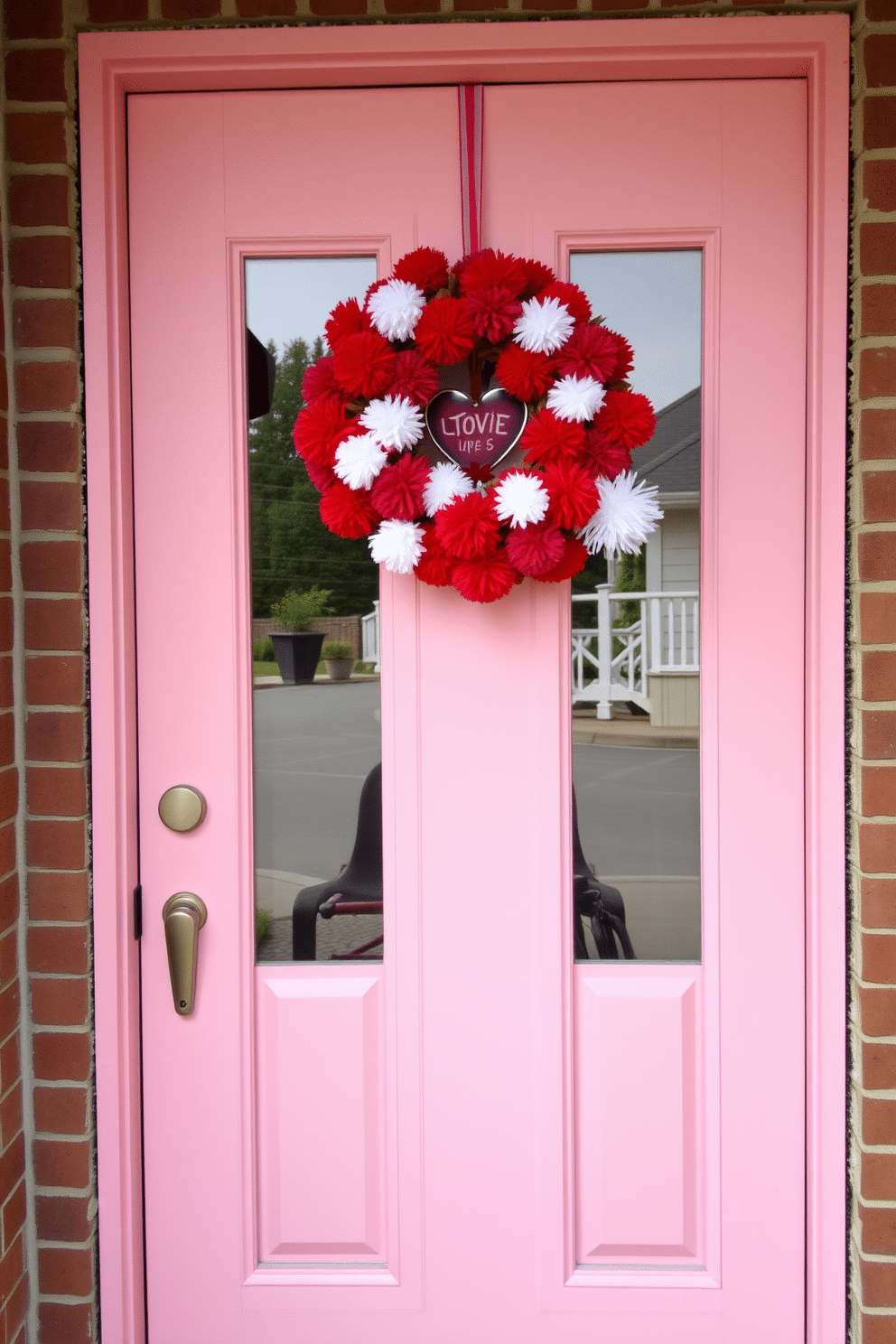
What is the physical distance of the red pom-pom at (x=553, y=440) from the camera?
4.27 feet

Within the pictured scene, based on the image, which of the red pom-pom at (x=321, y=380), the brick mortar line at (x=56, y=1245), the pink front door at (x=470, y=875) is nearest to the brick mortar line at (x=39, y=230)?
the pink front door at (x=470, y=875)

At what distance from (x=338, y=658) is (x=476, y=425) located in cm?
44

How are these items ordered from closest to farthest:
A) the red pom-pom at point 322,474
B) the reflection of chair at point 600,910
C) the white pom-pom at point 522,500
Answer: the white pom-pom at point 522,500 < the red pom-pom at point 322,474 < the reflection of chair at point 600,910

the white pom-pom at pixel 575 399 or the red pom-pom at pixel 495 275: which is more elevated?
the red pom-pom at pixel 495 275

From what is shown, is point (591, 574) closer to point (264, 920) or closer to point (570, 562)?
point (570, 562)

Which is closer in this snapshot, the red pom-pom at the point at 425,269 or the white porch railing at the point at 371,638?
the red pom-pom at the point at 425,269

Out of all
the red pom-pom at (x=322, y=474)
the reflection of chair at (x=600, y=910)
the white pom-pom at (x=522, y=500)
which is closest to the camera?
the white pom-pom at (x=522, y=500)

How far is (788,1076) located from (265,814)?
97cm

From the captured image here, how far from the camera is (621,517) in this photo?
132 cm

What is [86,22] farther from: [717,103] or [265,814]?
[265,814]

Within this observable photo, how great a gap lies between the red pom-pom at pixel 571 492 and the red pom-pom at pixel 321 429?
1.09 feet

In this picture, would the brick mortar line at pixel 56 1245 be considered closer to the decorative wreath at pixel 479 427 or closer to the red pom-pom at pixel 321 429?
the decorative wreath at pixel 479 427

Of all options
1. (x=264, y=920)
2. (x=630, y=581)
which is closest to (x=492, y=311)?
(x=630, y=581)

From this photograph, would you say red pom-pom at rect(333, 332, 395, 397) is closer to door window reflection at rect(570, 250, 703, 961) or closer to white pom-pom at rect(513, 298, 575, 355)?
white pom-pom at rect(513, 298, 575, 355)
